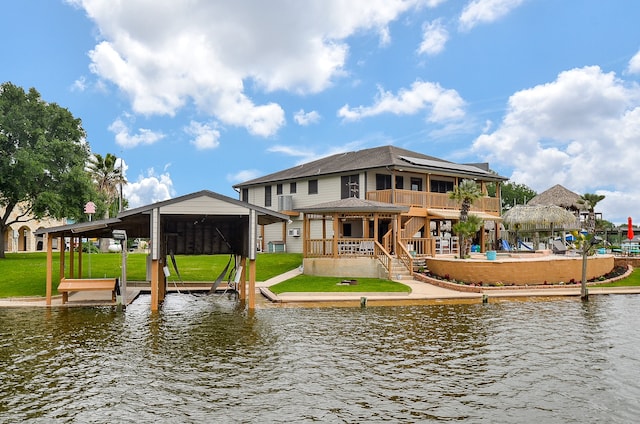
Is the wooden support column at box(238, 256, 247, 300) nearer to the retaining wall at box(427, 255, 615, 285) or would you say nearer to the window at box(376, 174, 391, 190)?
the retaining wall at box(427, 255, 615, 285)

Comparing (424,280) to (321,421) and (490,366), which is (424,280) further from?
(321,421)

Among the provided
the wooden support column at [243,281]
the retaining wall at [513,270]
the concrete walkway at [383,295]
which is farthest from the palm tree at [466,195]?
the wooden support column at [243,281]

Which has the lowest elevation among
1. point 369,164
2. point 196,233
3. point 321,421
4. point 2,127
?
point 321,421

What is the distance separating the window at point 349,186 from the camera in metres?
34.0

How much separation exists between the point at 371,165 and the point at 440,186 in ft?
23.9

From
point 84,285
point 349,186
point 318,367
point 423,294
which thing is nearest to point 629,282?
point 423,294

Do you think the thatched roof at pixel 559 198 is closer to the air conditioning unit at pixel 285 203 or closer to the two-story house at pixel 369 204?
the two-story house at pixel 369 204

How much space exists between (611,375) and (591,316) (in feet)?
25.8

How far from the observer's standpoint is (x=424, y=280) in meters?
26.2

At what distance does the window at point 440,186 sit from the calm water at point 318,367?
66.3ft

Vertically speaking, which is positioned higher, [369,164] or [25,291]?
[369,164]

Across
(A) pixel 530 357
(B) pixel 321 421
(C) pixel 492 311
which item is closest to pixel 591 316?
(C) pixel 492 311

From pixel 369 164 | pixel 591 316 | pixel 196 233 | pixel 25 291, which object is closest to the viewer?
pixel 591 316

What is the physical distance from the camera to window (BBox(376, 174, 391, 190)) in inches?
1350
